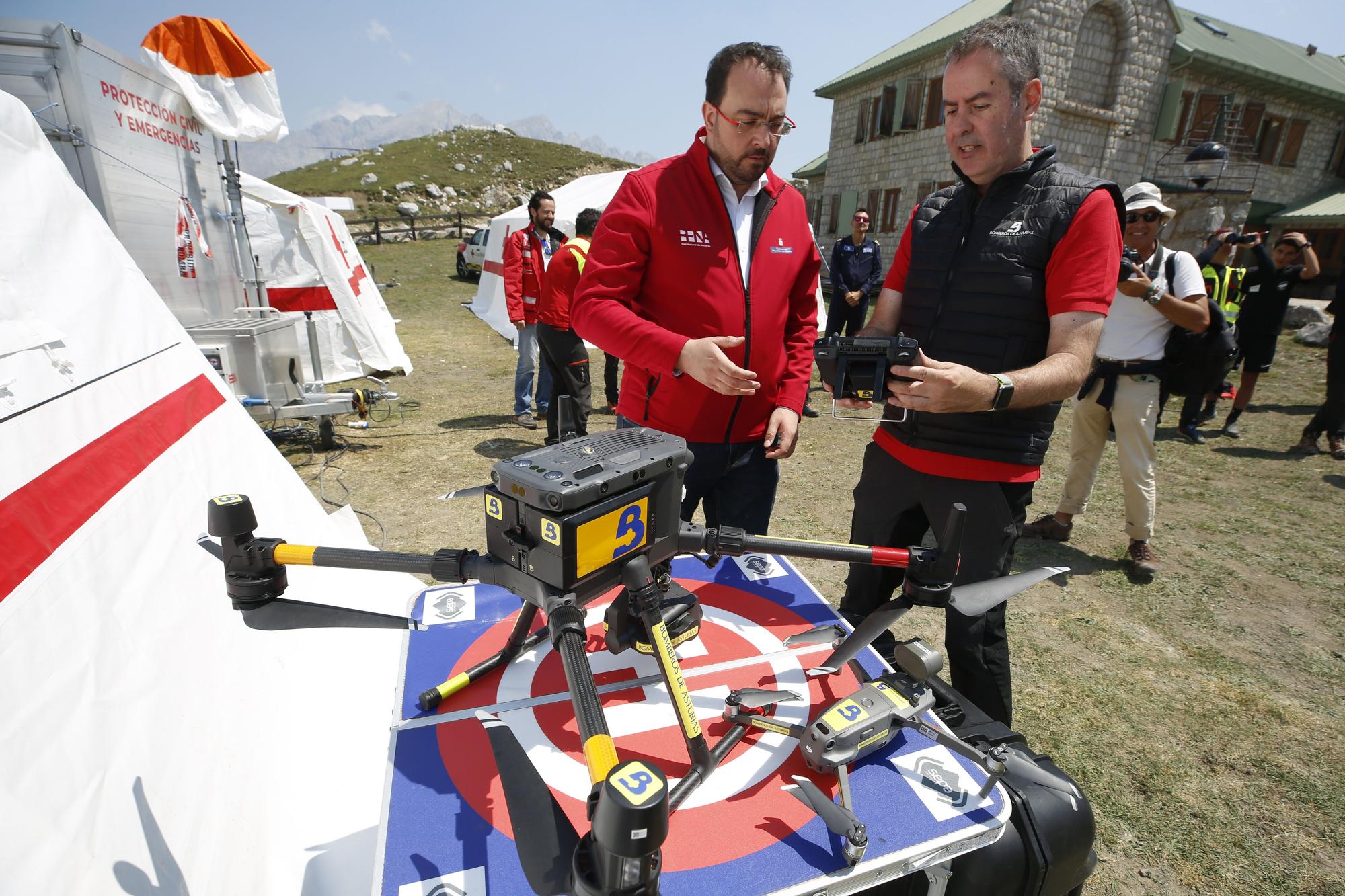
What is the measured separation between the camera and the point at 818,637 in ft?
5.78

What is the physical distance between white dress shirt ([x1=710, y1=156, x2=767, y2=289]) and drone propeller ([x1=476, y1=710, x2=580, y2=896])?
161 cm

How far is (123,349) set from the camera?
2.13m

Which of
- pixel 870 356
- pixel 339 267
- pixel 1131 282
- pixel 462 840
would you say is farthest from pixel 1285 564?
pixel 339 267

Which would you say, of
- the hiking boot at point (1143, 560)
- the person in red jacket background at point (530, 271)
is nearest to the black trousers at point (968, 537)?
the hiking boot at point (1143, 560)

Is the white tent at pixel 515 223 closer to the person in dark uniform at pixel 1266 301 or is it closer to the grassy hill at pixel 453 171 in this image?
the person in dark uniform at pixel 1266 301

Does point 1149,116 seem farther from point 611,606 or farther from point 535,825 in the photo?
point 535,825

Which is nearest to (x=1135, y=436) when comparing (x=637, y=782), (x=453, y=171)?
(x=637, y=782)

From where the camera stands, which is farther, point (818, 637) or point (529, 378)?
point (529, 378)

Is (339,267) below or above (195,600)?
above

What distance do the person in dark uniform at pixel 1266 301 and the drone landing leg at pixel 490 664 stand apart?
8414mm

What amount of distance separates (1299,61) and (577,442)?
31755mm

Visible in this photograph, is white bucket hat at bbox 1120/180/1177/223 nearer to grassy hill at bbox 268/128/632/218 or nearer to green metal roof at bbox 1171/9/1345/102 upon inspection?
green metal roof at bbox 1171/9/1345/102

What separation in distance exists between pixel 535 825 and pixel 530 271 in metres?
6.03

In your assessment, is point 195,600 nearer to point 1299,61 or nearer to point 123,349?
point 123,349
